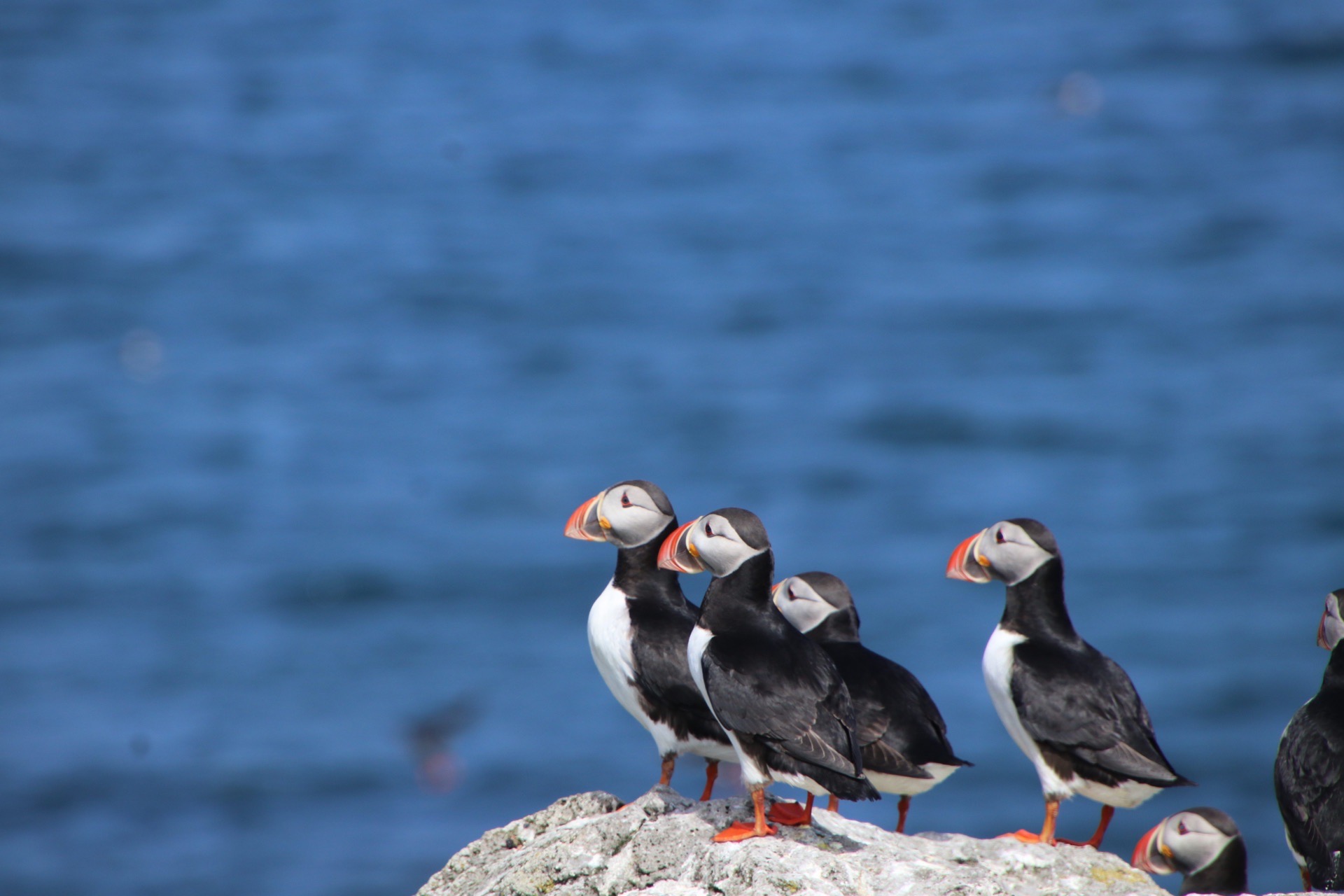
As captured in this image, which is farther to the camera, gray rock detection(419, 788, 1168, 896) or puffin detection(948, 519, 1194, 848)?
puffin detection(948, 519, 1194, 848)

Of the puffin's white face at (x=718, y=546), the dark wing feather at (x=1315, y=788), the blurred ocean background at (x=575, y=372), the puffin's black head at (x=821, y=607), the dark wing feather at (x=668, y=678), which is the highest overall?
the blurred ocean background at (x=575, y=372)

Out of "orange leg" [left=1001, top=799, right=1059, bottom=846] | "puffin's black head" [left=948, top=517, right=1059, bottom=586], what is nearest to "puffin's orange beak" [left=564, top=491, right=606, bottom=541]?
"puffin's black head" [left=948, top=517, right=1059, bottom=586]

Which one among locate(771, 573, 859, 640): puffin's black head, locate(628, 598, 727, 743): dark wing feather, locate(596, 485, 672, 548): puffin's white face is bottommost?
locate(628, 598, 727, 743): dark wing feather

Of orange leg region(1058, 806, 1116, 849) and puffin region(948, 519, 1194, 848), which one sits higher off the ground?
puffin region(948, 519, 1194, 848)

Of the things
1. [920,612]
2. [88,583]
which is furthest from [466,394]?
[920,612]

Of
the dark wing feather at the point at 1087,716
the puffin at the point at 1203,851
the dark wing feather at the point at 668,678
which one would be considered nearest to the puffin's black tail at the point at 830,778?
the dark wing feather at the point at 668,678

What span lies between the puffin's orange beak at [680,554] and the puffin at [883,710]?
29.4 inches

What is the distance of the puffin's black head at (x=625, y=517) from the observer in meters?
5.44

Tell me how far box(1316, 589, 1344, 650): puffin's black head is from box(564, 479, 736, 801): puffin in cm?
209

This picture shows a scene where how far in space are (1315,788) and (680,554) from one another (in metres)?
2.21

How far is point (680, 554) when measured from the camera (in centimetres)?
513

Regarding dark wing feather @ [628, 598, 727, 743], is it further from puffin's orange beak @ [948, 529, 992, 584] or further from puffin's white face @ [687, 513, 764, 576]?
puffin's orange beak @ [948, 529, 992, 584]

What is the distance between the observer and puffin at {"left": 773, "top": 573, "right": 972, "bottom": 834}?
204 inches

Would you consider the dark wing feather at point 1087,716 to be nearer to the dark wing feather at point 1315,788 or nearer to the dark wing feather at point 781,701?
the dark wing feather at point 1315,788
